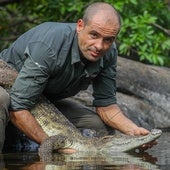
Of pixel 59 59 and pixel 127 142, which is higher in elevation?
pixel 59 59

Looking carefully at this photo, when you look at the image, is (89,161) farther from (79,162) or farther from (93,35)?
(93,35)

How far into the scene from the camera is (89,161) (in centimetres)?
729

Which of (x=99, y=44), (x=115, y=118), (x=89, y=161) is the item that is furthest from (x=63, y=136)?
(x=99, y=44)

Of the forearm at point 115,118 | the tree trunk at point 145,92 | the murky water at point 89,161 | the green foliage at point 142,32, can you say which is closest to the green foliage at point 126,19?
the green foliage at point 142,32

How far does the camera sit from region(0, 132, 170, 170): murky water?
678cm

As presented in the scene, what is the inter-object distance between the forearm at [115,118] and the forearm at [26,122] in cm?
124

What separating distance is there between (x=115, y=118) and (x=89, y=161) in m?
1.66

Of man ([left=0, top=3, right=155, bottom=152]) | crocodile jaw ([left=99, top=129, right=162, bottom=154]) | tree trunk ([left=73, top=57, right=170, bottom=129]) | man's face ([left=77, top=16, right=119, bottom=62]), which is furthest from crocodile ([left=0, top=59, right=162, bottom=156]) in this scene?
tree trunk ([left=73, top=57, right=170, bottom=129])

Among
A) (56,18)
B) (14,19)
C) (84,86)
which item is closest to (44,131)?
(84,86)

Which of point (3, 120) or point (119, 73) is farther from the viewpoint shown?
point (119, 73)

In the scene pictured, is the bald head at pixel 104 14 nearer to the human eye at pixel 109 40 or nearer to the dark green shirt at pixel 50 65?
the human eye at pixel 109 40

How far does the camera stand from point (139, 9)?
13641 mm

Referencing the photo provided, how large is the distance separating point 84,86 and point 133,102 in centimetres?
303

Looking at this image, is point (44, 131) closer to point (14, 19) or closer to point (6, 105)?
point (6, 105)
